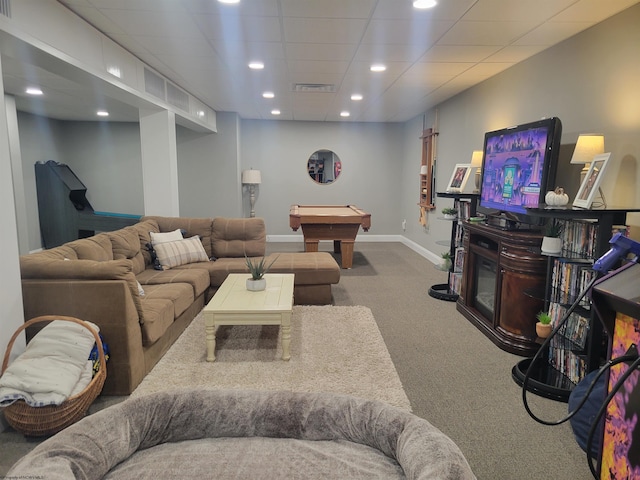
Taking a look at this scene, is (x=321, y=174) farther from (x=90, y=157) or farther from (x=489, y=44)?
(x=489, y=44)

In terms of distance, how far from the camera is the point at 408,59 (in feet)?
12.6

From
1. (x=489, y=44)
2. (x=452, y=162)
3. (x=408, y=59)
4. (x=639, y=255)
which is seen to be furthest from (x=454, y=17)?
(x=452, y=162)

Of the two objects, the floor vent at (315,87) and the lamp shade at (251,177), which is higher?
the floor vent at (315,87)

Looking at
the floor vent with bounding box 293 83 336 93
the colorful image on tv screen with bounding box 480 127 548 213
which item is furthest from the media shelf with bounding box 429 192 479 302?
the floor vent with bounding box 293 83 336 93

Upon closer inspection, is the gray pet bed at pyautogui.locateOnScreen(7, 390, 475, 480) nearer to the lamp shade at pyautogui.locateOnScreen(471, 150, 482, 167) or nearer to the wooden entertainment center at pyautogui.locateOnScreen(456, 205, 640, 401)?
the wooden entertainment center at pyautogui.locateOnScreen(456, 205, 640, 401)

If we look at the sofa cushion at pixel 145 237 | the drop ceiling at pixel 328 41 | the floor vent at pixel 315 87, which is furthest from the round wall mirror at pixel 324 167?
the sofa cushion at pixel 145 237

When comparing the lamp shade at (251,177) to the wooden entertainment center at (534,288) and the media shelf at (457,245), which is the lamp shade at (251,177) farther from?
the wooden entertainment center at (534,288)

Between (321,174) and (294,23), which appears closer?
(294,23)

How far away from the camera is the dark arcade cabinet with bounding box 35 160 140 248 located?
7.27 m

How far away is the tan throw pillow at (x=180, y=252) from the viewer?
424cm

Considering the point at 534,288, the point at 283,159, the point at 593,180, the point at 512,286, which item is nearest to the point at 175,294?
the point at 512,286

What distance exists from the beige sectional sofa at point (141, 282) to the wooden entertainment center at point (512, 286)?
1.50 m

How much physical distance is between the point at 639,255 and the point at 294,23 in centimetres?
256

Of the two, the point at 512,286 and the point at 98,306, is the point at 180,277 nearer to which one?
the point at 98,306
